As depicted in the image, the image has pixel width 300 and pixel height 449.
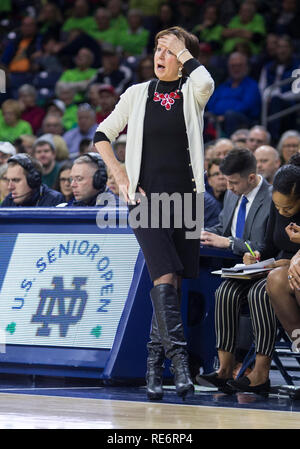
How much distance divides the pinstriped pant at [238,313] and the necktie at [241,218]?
30.1 inches

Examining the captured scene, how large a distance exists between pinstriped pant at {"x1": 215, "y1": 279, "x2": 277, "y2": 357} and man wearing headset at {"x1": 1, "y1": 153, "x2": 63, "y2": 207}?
1858 millimetres

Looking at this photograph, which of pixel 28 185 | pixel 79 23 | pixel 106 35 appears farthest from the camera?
pixel 79 23

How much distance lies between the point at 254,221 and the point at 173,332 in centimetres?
177

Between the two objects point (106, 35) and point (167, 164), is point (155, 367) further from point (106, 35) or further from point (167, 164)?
point (106, 35)

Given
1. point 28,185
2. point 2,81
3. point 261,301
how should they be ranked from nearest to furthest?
point 261,301 < point 28,185 < point 2,81

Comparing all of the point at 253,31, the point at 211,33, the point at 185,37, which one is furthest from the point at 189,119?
the point at 211,33

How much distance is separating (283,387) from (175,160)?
154 centimetres

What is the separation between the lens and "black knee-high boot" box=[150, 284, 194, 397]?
4.91 m

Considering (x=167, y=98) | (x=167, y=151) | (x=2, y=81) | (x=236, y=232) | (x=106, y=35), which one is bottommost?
(x=236, y=232)

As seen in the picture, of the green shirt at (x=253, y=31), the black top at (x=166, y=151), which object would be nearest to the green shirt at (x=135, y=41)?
the green shirt at (x=253, y=31)

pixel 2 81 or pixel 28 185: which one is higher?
pixel 2 81

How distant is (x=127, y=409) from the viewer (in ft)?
15.4

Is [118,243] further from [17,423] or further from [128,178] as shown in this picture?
[17,423]

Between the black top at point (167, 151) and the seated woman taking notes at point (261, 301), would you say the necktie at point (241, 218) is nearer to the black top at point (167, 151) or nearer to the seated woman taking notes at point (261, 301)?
the seated woman taking notes at point (261, 301)
